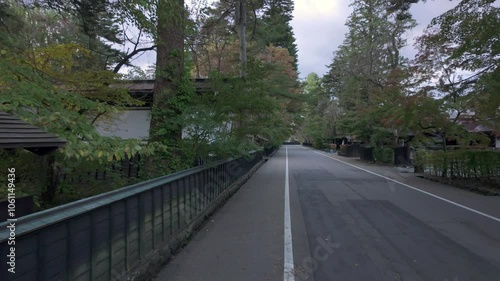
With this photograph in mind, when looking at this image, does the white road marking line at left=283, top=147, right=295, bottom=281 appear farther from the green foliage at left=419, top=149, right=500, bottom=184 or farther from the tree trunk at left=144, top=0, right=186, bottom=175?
the green foliage at left=419, top=149, right=500, bottom=184

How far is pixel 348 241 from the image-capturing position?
581 cm

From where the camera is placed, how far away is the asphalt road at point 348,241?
440 cm

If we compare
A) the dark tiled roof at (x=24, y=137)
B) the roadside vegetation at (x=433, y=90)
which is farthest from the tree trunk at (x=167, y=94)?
the roadside vegetation at (x=433, y=90)

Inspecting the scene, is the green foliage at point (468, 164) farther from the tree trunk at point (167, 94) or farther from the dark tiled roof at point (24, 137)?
the dark tiled roof at point (24, 137)

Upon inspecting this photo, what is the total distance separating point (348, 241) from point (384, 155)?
75.6 ft

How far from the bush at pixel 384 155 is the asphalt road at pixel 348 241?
16529mm

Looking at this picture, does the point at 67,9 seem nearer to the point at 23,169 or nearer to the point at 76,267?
→ the point at 23,169

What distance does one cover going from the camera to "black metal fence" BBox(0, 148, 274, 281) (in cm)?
233

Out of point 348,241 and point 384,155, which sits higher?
point 384,155

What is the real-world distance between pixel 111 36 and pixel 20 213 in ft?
35.2

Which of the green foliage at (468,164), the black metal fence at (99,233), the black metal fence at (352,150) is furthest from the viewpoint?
the black metal fence at (352,150)

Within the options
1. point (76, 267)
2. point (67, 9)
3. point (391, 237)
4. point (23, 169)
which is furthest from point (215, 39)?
point (76, 267)

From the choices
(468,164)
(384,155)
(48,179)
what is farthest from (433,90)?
(48,179)

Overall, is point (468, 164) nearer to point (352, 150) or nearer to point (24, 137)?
point (24, 137)
